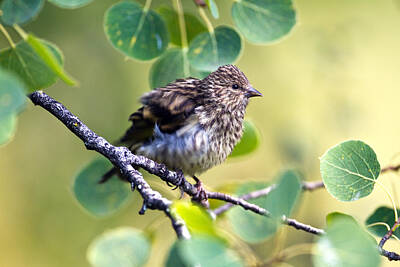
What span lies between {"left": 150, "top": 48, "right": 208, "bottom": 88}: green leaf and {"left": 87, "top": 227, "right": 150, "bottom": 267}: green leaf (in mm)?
1279

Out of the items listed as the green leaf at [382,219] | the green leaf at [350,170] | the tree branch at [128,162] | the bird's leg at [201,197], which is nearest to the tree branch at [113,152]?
the tree branch at [128,162]

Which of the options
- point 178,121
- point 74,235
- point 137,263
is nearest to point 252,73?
point 74,235

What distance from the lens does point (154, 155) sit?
3.00m

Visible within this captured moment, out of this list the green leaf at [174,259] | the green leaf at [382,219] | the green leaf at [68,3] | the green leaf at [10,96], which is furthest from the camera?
the green leaf at [382,219]

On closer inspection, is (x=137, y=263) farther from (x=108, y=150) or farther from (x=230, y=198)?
(x=230, y=198)

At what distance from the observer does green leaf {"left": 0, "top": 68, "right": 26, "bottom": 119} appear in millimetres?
1153

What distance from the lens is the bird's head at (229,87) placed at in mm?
3160

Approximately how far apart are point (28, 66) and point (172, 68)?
0.89 metres

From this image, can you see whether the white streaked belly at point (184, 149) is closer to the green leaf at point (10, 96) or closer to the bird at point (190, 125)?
the bird at point (190, 125)

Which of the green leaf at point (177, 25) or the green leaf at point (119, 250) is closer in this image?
the green leaf at point (119, 250)

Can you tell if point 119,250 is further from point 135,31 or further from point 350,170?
point 135,31

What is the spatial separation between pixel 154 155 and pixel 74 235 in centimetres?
331

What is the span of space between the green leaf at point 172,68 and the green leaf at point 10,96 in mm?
1467

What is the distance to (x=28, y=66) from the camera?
6.03ft
